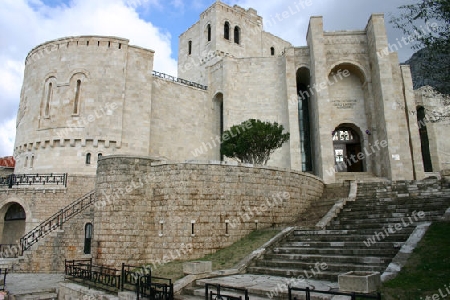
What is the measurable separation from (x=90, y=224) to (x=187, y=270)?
7.97m

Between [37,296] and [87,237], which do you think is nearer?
[37,296]

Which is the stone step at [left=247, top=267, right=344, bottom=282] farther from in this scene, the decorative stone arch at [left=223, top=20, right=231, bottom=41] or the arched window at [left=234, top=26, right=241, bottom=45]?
the arched window at [left=234, top=26, right=241, bottom=45]

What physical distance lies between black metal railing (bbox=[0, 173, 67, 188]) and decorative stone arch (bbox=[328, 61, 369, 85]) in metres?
18.8

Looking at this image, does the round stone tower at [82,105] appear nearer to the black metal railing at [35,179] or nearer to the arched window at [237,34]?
the black metal railing at [35,179]

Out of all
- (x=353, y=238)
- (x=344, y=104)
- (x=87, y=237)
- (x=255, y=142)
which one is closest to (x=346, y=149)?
(x=344, y=104)

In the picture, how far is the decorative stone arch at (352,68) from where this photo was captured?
24875 mm

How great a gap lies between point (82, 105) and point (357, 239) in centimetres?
1768

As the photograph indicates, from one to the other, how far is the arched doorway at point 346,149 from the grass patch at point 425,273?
17.3 m

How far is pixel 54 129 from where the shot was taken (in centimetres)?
2120

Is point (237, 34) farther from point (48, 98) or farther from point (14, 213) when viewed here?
point (14, 213)

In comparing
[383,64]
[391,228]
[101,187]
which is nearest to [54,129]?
[101,187]

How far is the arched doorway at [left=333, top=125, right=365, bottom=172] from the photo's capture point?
25.7 meters

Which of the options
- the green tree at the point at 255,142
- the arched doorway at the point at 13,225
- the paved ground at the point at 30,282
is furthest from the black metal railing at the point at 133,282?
the green tree at the point at 255,142

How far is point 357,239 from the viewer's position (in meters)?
10.2
